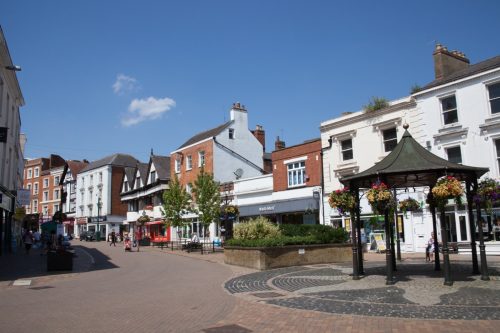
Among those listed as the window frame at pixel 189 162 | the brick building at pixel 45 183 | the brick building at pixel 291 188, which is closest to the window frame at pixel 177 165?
the window frame at pixel 189 162

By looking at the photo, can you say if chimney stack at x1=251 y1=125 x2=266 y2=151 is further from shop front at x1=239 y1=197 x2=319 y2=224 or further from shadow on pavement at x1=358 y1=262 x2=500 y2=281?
shadow on pavement at x1=358 y1=262 x2=500 y2=281

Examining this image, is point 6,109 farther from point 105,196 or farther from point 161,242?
point 105,196

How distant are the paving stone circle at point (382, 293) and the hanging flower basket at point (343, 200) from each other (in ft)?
7.25

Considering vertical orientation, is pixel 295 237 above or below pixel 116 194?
below

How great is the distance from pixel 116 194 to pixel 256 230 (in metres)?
49.2

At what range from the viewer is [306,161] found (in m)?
33.0

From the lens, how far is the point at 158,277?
54.0 ft

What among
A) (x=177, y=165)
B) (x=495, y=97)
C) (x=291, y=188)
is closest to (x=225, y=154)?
(x=177, y=165)

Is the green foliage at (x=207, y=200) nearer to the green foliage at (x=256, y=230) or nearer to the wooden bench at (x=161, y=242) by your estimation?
the wooden bench at (x=161, y=242)

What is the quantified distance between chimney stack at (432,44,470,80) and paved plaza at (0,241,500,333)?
50.9 feet

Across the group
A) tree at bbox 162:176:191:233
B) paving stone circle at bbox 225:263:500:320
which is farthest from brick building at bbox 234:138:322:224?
paving stone circle at bbox 225:263:500:320

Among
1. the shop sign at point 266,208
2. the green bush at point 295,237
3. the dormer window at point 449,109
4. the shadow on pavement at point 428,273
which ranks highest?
the dormer window at point 449,109

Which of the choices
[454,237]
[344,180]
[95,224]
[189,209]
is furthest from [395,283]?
[95,224]

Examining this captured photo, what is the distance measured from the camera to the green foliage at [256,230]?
20594 millimetres
